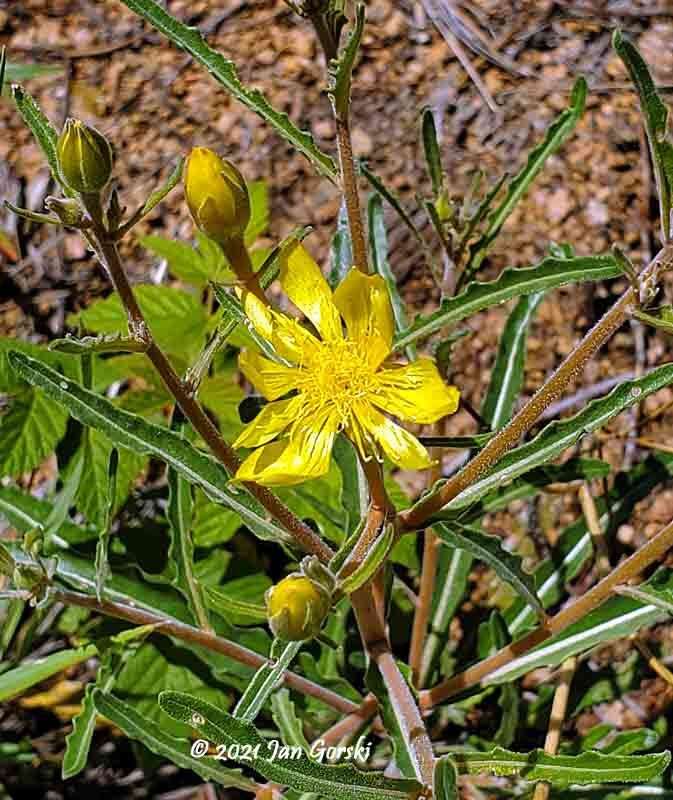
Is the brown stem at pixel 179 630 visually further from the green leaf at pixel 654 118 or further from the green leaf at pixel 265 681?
the green leaf at pixel 654 118

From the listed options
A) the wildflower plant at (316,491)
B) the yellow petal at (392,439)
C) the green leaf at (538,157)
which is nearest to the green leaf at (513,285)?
the wildflower plant at (316,491)

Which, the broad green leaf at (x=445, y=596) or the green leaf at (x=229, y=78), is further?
the broad green leaf at (x=445, y=596)

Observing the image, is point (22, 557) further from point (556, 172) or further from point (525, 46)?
point (525, 46)

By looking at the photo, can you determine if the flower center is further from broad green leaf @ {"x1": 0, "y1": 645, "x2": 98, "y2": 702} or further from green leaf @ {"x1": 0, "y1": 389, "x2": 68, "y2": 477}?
green leaf @ {"x1": 0, "y1": 389, "x2": 68, "y2": 477}

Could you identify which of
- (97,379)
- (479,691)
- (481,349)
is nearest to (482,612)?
(479,691)

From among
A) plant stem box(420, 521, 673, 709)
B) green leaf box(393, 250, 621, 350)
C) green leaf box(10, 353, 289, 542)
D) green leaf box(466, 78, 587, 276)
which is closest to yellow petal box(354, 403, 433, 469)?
green leaf box(393, 250, 621, 350)
